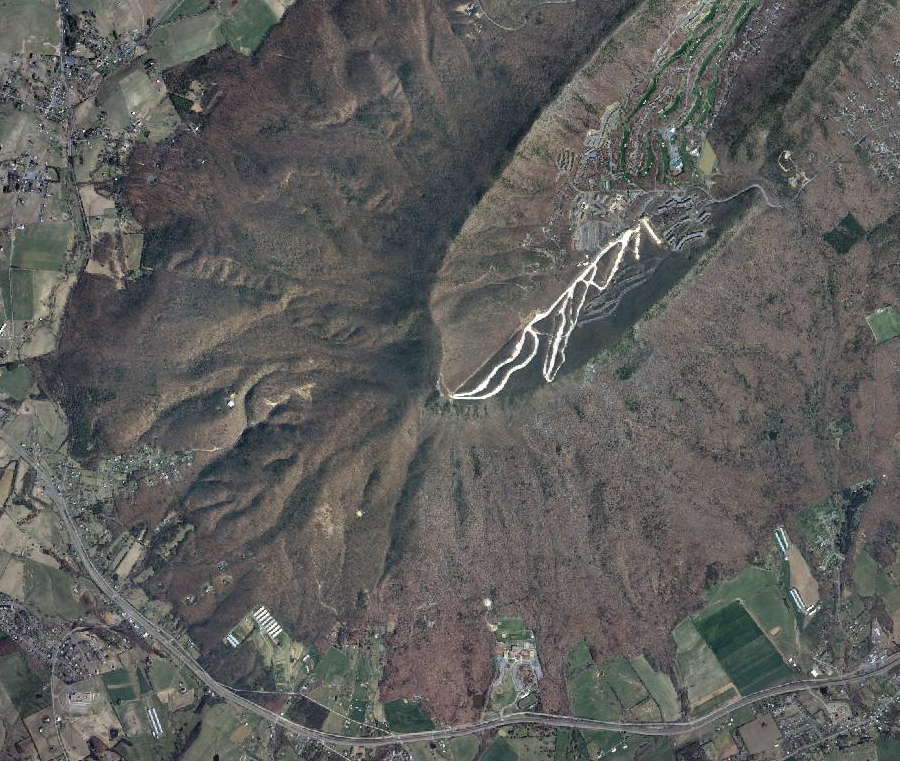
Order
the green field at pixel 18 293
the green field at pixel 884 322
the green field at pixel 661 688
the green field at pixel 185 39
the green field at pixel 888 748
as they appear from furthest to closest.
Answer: the green field at pixel 18 293 < the green field at pixel 888 748 < the green field at pixel 185 39 < the green field at pixel 661 688 < the green field at pixel 884 322

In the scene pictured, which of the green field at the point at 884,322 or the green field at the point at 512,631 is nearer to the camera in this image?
the green field at the point at 884,322

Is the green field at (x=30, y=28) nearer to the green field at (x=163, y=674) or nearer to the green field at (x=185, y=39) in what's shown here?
the green field at (x=185, y=39)

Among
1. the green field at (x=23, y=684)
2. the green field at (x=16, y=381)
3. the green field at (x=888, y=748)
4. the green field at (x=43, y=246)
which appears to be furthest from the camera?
the green field at (x=23, y=684)

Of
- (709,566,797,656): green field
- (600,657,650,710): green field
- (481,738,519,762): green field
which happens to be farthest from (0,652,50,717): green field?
(709,566,797,656): green field

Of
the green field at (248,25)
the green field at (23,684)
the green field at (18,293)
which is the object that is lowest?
the green field at (23,684)

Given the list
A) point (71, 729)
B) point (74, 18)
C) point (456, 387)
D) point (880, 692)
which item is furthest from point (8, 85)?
point (880, 692)

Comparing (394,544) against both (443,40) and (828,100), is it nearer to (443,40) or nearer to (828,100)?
(443,40)

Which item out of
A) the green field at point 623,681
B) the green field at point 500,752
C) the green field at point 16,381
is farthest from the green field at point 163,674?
the green field at point 623,681

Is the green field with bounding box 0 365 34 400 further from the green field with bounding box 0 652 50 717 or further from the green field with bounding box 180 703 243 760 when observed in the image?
the green field with bounding box 180 703 243 760
